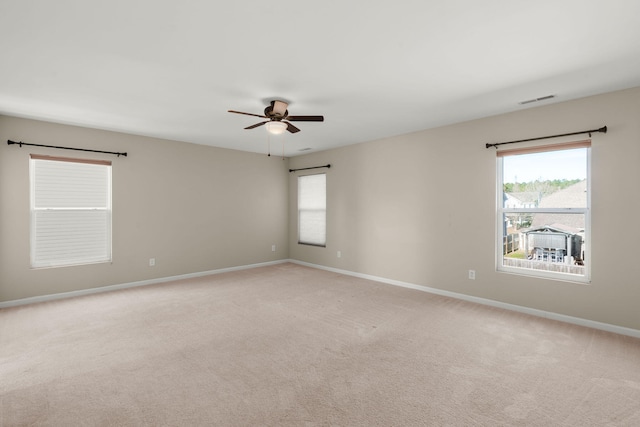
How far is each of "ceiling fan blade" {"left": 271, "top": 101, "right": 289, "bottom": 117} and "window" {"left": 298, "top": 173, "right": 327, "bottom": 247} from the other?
3.06m

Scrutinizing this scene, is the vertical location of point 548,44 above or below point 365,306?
above

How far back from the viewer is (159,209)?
5.19 m

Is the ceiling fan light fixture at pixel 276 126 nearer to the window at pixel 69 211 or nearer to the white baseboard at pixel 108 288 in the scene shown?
the window at pixel 69 211

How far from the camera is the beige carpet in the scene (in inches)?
74.8

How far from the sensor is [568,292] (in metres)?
3.41

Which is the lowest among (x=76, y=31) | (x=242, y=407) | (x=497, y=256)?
(x=242, y=407)

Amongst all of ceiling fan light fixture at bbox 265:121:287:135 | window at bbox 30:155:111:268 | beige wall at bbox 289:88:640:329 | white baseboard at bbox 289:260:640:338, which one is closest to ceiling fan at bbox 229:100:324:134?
ceiling fan light fixture at bbox 265:121:287:135

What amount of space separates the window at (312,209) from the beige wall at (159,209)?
44 centimetres

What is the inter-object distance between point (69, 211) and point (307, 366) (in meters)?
4.25

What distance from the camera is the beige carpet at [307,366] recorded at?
74.8 inches

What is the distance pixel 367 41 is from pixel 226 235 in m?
4.80

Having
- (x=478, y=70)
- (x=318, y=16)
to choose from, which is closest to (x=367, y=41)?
(x=318, y=16)

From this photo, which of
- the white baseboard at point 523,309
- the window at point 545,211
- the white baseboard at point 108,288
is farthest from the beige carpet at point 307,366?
the window at point 545,211

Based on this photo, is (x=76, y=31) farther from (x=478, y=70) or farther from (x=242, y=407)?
(x=478, y=70)
